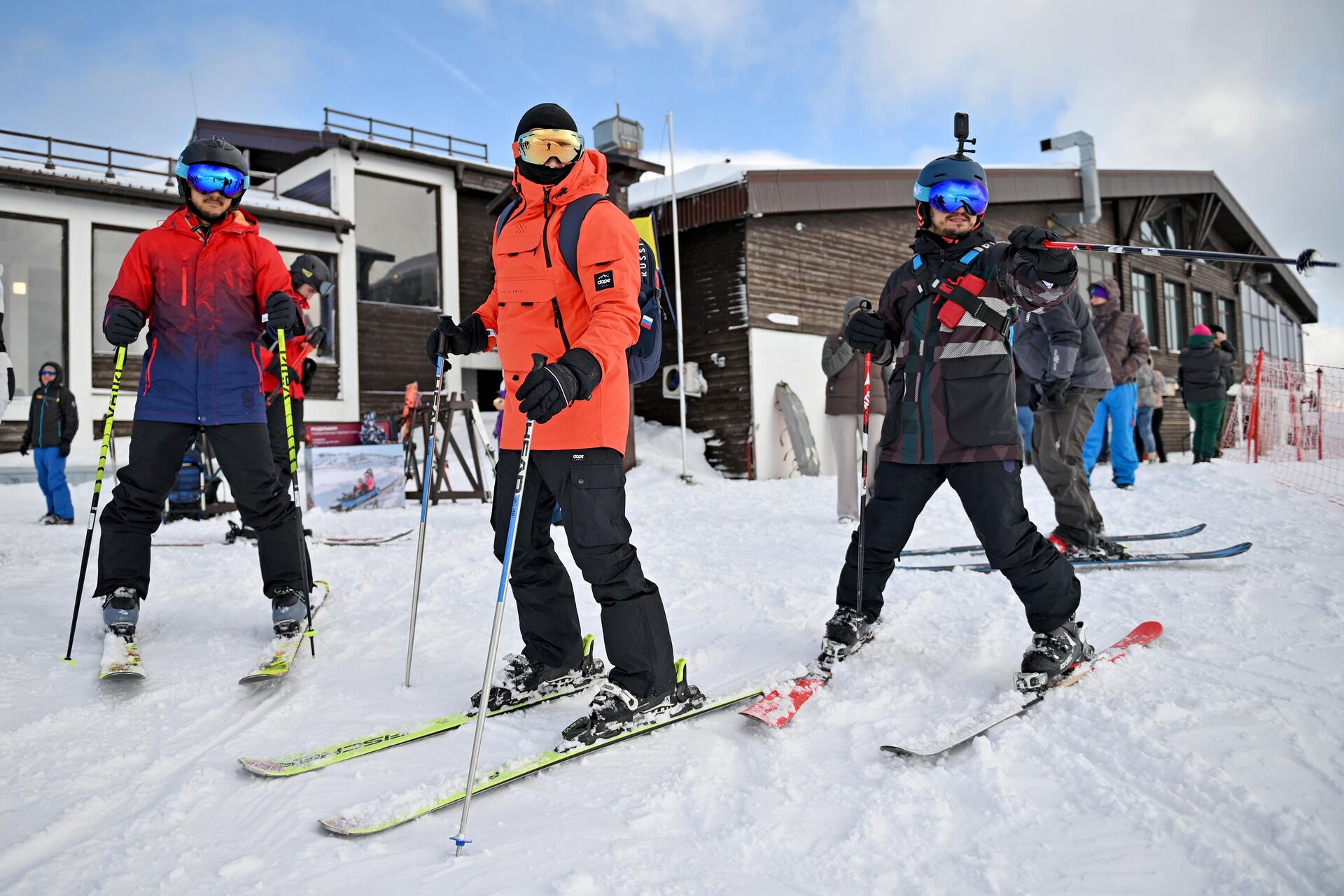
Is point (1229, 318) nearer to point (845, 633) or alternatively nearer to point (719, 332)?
point (719, 332)

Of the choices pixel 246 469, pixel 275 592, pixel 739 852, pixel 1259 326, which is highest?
pixel 1259 326

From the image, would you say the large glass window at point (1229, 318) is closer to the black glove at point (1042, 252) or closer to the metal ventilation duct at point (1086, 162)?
the metal ventilation duct at point (1086, 162)

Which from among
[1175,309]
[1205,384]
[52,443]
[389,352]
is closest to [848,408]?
[1205,384]

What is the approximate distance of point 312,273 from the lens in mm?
5285

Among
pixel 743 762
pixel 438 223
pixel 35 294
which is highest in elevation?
pixel 438 223

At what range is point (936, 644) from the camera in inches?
132

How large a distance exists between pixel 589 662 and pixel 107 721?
1.55 meters

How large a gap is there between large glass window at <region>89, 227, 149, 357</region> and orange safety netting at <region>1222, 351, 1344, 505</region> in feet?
53.2

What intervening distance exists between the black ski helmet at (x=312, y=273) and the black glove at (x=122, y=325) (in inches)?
78.9

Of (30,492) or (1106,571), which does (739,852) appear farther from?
(30,492)

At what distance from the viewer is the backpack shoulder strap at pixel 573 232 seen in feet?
8.20

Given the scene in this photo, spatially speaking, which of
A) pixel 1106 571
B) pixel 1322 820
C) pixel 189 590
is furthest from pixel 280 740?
pixel 1106 571

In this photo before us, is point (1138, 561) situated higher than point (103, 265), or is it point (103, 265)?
point (103, 265)

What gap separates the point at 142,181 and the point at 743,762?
1512 centimetres
